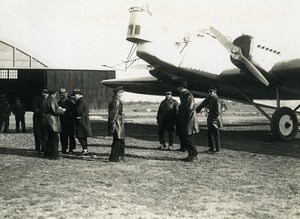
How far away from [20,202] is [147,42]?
7.98 m

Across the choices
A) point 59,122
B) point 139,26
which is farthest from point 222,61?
point 59,122

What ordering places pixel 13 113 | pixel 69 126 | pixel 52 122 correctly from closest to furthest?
pixel 52 122, pixel 69 126, pixel 13 113

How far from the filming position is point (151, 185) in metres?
6.52

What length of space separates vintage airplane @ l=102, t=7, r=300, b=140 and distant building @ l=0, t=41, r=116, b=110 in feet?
57.8

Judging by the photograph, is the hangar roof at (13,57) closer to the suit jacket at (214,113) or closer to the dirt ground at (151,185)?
the dirt ground at (151,185)

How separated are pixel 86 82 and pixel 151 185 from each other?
26.6 meters

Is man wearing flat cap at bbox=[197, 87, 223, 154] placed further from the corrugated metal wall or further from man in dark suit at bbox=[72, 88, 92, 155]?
the corrugated metal wall

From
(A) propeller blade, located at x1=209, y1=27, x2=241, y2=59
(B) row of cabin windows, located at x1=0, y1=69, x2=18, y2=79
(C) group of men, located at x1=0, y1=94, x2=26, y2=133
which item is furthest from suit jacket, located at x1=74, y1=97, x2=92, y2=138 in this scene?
(B) row of cabin windows, located at x1=0, y1=69, x2=18, y2=79

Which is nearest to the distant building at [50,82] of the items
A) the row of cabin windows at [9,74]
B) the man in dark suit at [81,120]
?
the row of cabin windows at [9,74]

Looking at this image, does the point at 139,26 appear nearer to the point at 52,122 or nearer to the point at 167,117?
the point at 167,117

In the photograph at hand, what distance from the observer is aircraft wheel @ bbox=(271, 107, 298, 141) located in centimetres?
1330

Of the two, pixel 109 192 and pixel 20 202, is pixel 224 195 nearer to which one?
pixel 109 192

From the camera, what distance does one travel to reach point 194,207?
16.8 feet

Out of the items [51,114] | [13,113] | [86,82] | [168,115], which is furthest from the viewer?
[86,82]
